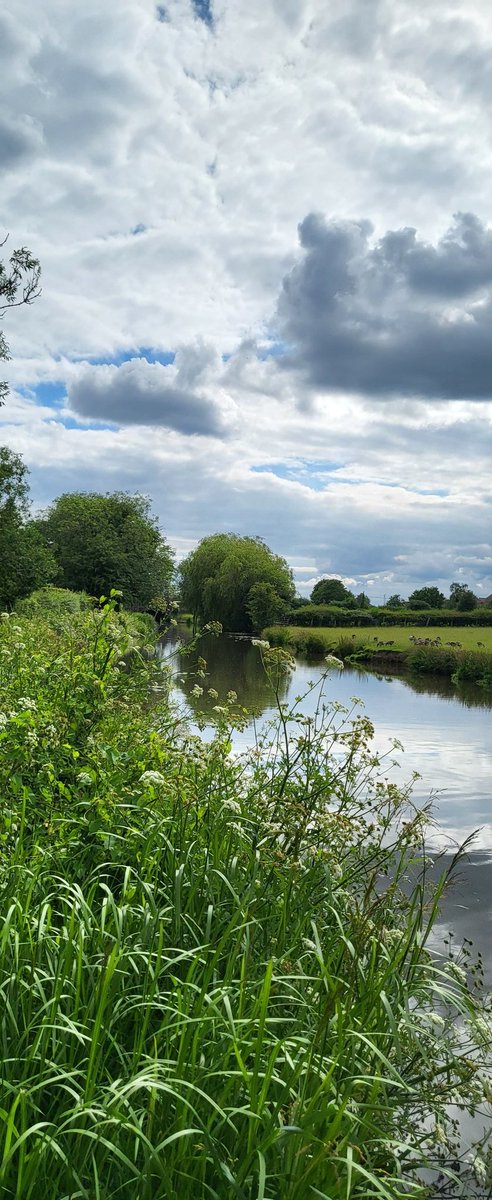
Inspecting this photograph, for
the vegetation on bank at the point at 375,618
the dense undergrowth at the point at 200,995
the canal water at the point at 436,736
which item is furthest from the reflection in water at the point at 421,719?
the vegetation on bank at the point at 375,618

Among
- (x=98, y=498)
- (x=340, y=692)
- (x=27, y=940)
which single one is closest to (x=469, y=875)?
(x=27, y=940)

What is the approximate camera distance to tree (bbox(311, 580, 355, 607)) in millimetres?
101562

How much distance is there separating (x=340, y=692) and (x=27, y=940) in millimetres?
25441

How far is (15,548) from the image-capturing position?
32.8 meters

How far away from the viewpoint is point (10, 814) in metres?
4.07

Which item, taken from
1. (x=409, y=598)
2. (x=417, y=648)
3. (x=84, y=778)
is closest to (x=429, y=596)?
(x=409, y=598)

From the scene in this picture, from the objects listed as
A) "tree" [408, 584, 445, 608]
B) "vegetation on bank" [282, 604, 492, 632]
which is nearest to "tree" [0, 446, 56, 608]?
"vegetation on bank" [282, 604, 492, 632]

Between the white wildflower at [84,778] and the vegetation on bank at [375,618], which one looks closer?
the white wildflower at [84,778]

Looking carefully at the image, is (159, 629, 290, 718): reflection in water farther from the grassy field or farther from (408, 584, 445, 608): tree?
(408, 584, 445, 608): tree

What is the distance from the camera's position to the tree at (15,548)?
32.3 m

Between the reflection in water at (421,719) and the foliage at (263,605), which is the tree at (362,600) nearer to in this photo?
the foliage at (263,605)

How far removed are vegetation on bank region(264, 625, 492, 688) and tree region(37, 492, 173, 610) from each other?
818 inches

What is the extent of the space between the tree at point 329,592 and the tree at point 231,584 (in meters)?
28.0

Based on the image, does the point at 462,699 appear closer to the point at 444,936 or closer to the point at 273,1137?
the point at 444,936
